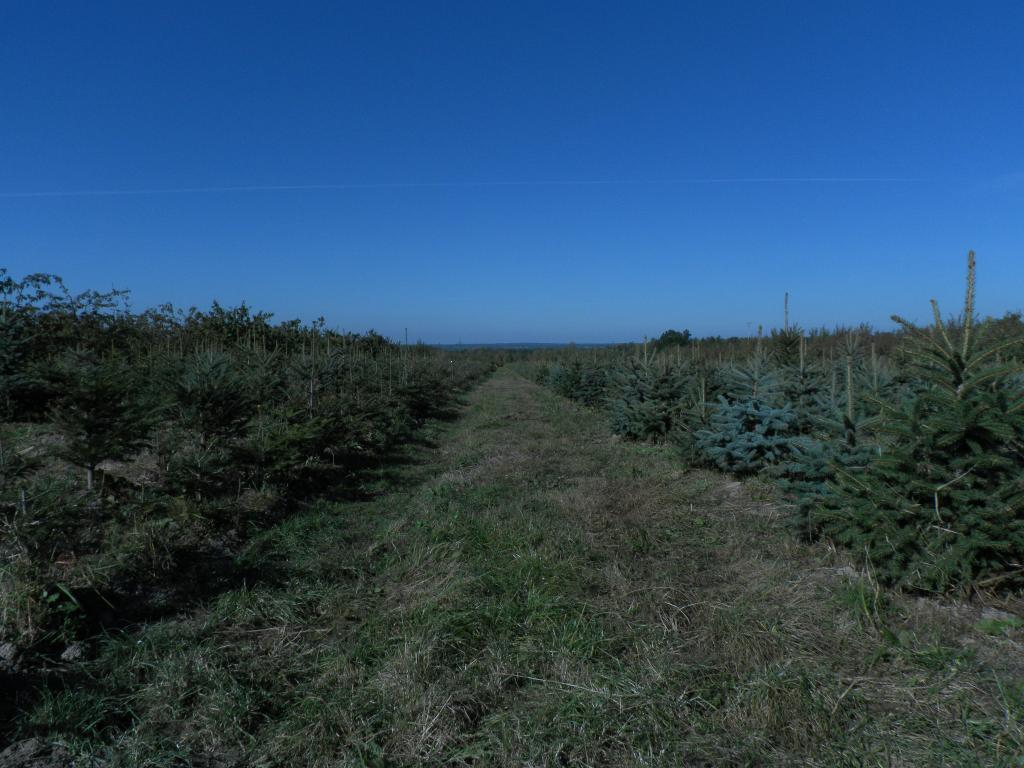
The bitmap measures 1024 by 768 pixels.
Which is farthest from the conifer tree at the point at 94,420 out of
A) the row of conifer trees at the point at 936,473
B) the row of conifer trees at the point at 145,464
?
the row of conifer trees at the point at 936,473

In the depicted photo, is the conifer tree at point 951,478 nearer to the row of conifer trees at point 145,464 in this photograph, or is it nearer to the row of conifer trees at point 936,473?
the row of conifer trees at point 936,473

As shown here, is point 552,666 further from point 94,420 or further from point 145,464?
point 145,464

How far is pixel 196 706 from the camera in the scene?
8.77 feet

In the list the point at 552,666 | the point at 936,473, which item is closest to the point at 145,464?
the point at 552,666

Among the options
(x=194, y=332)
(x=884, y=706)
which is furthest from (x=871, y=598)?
(x=194, y=332)

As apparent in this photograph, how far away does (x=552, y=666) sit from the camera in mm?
2986

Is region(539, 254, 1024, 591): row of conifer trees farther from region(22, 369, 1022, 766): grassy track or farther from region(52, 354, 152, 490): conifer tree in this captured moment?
region(52, 354, 152, 490): conifer tree

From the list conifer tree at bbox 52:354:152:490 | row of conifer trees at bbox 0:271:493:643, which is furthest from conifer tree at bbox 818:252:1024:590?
conifer tree at bbox 52:354:152:490

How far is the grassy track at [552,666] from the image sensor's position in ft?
7.86

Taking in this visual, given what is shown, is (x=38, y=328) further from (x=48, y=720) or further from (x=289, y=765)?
(x=289, y=765)

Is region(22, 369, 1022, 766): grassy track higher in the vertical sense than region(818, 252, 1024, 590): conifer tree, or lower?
lower

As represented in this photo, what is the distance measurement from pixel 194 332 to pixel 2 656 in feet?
53.4

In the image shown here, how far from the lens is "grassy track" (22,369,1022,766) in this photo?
240 centimetres

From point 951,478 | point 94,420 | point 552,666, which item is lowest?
point 552,666
